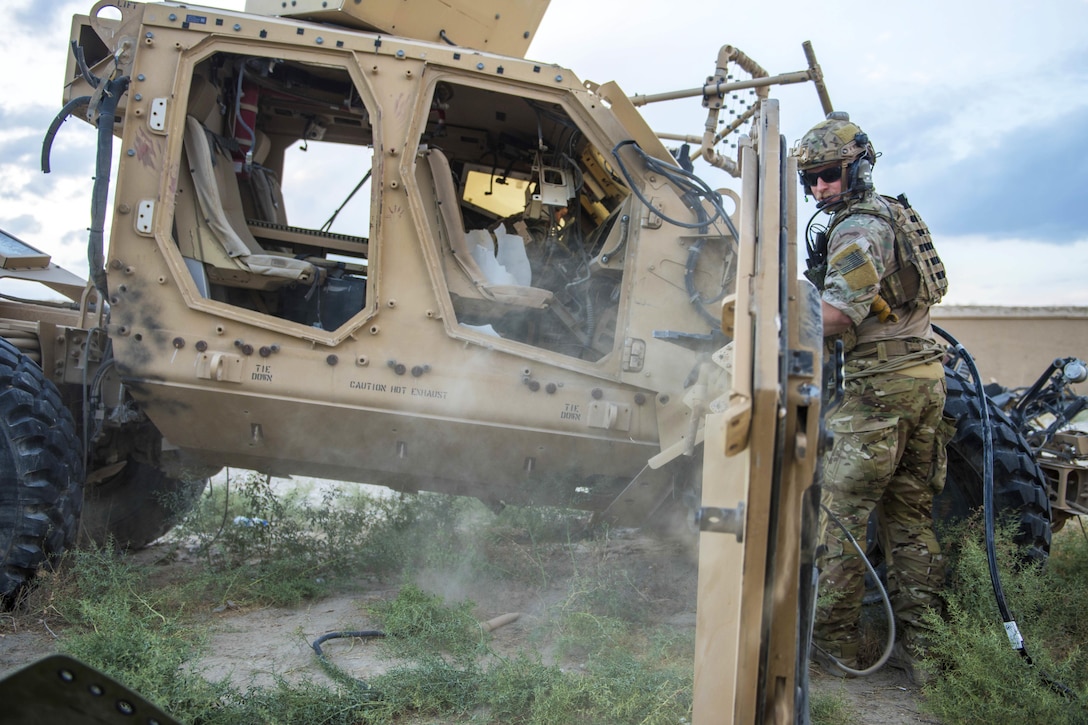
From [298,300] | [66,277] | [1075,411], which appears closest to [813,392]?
[298,300]

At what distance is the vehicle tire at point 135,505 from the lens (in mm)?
4609

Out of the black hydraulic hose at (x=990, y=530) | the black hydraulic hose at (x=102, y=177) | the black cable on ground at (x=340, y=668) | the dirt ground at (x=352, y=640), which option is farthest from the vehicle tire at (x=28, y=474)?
the black hydraulic hose at (x=990, y=530)

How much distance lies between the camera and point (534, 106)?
3951 millimetres

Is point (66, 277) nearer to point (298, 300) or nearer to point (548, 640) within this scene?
point (298, 300)

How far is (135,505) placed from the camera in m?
4.83

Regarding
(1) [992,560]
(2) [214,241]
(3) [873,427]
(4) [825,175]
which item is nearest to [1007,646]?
(1) [992,560]

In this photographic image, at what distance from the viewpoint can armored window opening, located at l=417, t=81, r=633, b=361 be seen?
12.4 feet

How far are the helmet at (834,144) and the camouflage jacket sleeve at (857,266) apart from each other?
11.9 inches

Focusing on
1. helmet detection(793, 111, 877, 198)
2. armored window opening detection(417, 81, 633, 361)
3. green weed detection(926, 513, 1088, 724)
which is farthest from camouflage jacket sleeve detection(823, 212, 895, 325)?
green weed detection(926, 513, 1088, 724)

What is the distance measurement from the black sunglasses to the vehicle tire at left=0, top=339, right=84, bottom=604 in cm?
324

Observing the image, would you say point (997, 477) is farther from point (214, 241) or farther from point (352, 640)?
point (214, 241)

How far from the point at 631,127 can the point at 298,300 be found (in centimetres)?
169

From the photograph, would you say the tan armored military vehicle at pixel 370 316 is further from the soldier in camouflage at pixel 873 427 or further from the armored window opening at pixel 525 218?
the soldier in camouflage at pixel 873 427

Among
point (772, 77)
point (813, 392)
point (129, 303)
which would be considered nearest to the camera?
point (813, 392)
